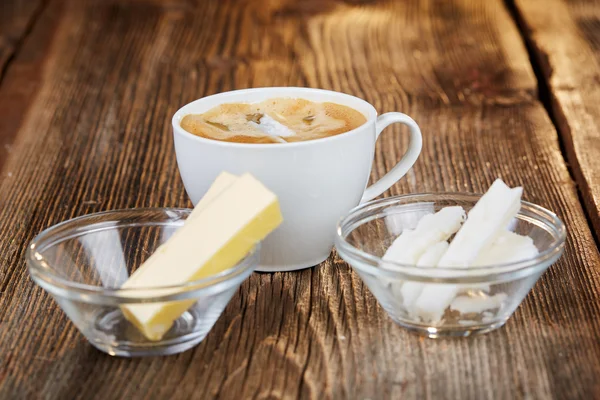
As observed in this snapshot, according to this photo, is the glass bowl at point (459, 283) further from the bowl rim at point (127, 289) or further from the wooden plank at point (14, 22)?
the wooden plank at point (14, 22)

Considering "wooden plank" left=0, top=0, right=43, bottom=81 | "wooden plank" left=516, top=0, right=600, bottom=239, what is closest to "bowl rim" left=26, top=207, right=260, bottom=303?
"wooden plank" left=516, top=0, right=600, bottom=239

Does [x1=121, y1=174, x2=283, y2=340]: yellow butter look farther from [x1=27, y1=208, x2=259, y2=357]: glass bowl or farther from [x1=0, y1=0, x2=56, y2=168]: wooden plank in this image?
[x1=0, y1=0, x2=56, y2=168]: wooden plank

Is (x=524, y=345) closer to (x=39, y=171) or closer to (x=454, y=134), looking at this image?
(x=454, y=134)

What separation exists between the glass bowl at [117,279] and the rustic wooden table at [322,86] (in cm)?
2

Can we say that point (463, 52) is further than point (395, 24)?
No

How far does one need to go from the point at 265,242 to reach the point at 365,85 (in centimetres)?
86

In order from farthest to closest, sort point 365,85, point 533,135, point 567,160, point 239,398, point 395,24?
1. point 395,24
2. point 365,85
3. point 533,135
4. point 567,160
5. point 239,398

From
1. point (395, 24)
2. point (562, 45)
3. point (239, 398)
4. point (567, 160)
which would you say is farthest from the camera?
point (395, 24)

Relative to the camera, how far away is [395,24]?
2.20m

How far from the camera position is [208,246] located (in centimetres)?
80

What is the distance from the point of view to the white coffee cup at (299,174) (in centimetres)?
94

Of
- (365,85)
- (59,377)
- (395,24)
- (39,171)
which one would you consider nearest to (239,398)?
(59,377)

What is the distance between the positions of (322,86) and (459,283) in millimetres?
1024

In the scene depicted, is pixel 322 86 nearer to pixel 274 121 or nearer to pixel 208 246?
pixel 274 121
